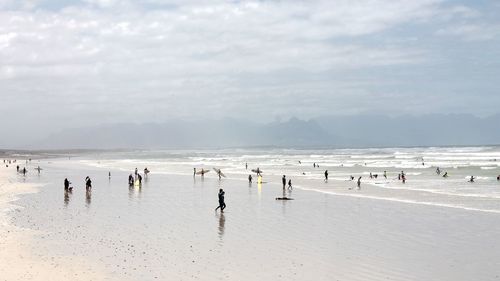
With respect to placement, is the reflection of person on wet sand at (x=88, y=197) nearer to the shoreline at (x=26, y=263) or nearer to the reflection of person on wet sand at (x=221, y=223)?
the reflection of person on wet sand at (x=221, y=223)

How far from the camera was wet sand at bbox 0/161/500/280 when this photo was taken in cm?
1627

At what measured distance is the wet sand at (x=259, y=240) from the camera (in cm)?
1627

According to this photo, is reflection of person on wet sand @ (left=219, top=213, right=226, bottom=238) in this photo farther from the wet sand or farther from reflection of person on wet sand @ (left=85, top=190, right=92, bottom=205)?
reflection of person on wet sand @ (left=85, top=190, right=92, bottom=205)

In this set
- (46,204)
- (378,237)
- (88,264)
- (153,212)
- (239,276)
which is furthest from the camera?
(46,204)

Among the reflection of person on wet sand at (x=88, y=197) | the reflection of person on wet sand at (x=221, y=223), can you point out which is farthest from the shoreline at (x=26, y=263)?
the reflection of person on wet sand at (x=88, y=197)

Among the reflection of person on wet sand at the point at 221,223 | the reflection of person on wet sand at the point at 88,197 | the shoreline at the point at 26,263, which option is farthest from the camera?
the reflection of person on wet sand at the point at 88,197

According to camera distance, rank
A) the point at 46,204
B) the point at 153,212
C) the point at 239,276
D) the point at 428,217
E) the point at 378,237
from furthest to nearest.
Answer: the point at 46,204, the point at 153,212, the point at 428,217, the point at 378,237, the point at 239,276

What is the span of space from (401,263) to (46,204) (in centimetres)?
2353

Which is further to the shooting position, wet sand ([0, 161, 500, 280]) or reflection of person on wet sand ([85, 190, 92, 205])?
reflection of person on wet sand ([85, 190, 92, 205])

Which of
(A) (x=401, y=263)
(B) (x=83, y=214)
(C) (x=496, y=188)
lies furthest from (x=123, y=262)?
(C) (x=496, y=188)

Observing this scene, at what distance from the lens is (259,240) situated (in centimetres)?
2109

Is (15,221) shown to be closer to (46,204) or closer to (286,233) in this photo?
(46,204)

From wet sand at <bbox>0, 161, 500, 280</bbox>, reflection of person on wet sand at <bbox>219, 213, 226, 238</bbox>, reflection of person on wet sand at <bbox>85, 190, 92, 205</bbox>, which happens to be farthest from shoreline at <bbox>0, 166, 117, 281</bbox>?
reflection of person on wet sand at <bbox>85, 190, 92, 205</bbox>

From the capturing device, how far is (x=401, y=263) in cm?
1714
